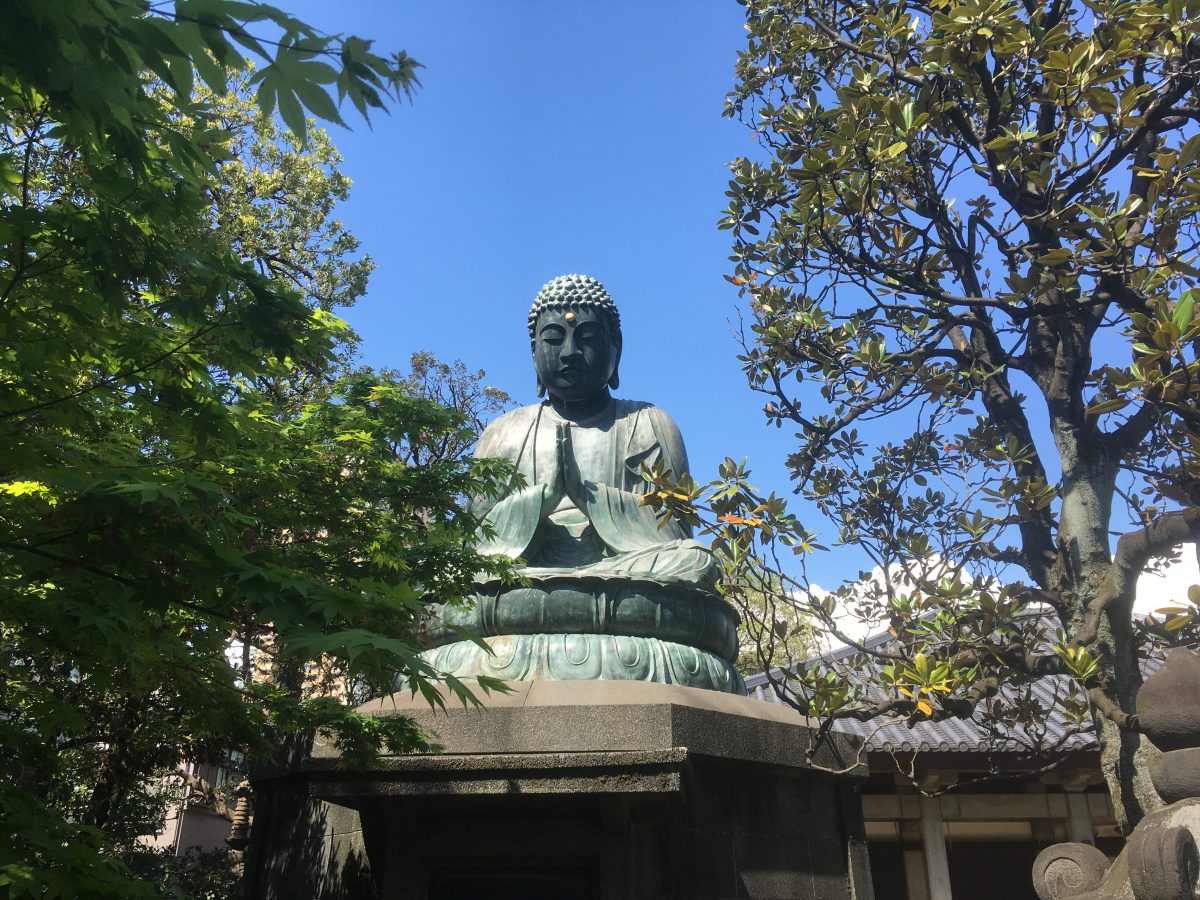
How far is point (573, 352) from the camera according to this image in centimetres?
867

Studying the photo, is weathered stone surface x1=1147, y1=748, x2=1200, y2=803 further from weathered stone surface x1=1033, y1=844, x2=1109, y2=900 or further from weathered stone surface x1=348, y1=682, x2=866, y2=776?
weathered stone surface x1=348, y1=682, x2=866, y2=776

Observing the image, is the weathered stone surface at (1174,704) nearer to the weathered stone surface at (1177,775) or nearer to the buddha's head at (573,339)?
the weathered stone surface at (1177,775)

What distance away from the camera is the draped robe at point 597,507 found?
6.99m

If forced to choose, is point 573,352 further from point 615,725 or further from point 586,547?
point 615,725

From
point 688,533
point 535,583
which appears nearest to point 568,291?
point 688,533

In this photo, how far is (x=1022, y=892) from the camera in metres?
12.2

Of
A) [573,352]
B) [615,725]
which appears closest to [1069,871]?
[615,725]

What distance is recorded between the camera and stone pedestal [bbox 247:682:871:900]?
17.3 ft

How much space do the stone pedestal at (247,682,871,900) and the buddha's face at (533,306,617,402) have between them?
11.0 feet

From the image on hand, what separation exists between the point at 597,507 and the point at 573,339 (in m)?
1.84

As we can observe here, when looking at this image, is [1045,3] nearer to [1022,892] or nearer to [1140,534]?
[1140,534]

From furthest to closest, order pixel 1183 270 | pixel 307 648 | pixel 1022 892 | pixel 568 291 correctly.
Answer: pixel 1022 892
pixel 568 291
pixel 1183 270
pixel 307 648

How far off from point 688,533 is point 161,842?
63.0ft

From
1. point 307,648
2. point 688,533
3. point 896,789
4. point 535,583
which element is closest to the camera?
point 307,648
